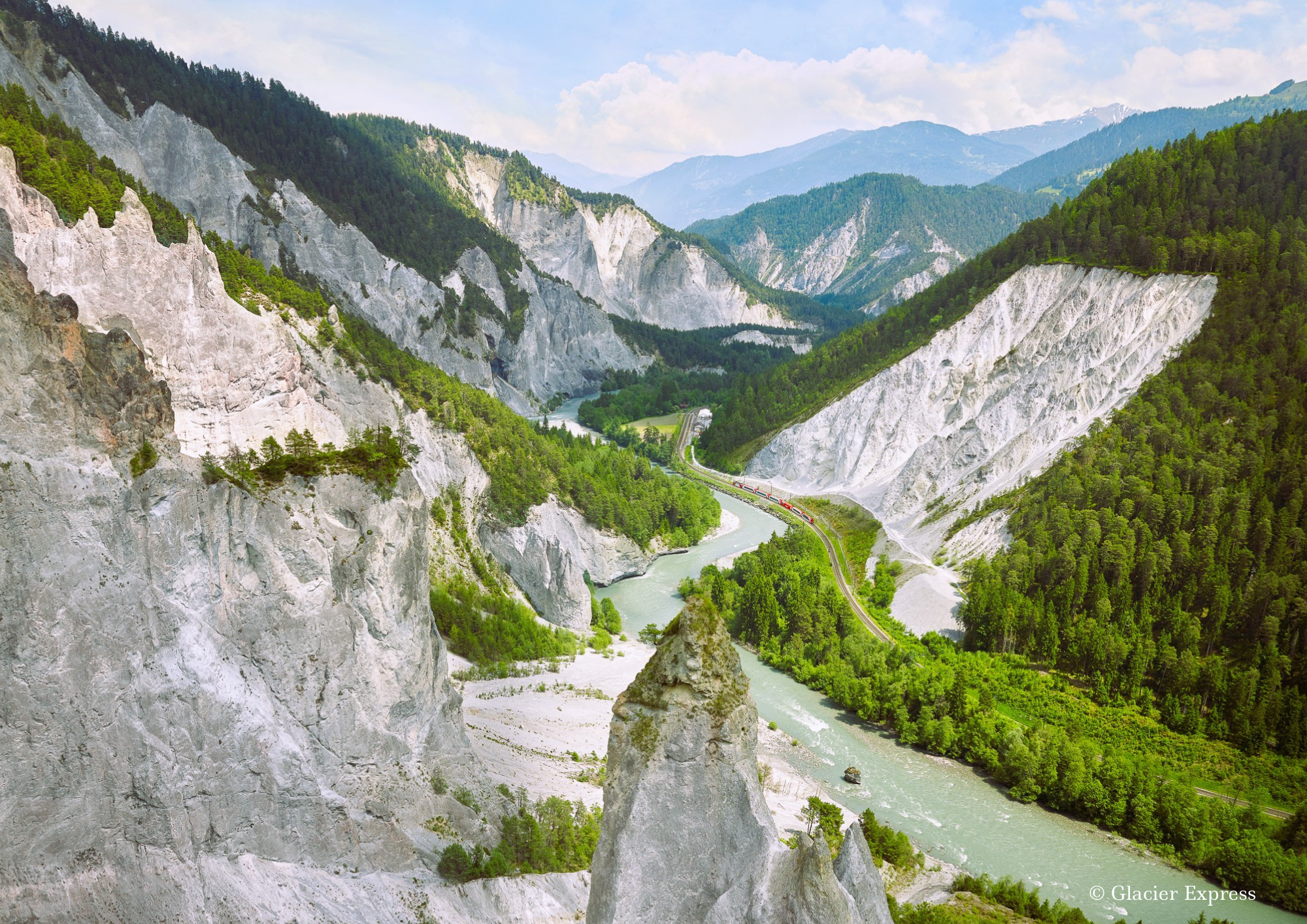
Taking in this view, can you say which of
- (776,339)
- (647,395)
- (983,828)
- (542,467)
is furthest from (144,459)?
(776,339)

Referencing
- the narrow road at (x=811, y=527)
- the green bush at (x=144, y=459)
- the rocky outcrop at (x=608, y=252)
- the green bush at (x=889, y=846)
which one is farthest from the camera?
the rocky outcrop at (x=608, y=252)

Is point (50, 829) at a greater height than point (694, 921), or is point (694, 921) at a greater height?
point (694, 921)

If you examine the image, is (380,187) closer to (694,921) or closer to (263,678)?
(263,678)

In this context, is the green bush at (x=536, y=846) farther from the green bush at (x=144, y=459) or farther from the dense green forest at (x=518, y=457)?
the dense green forest at (x=518, y=457)

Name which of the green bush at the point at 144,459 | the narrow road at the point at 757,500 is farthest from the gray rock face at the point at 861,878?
the narrow road at the point at 757,500

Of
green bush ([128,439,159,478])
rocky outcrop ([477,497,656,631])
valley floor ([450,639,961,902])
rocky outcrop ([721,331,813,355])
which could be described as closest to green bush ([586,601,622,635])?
rocky outcrop ([477,497,656,631])

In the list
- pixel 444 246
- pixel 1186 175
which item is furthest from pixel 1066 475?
pixel 444 246
